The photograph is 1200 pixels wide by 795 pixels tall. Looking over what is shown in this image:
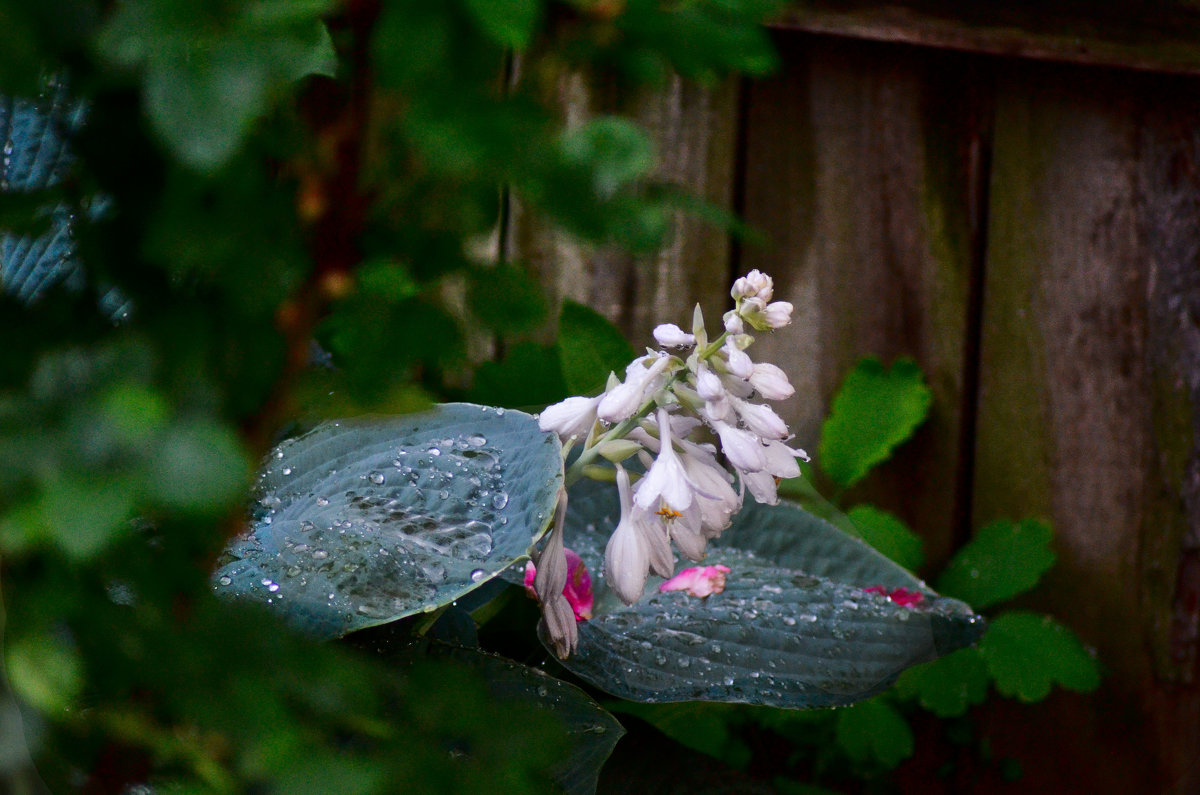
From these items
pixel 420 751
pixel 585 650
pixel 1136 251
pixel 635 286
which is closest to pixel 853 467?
pixel 635 286

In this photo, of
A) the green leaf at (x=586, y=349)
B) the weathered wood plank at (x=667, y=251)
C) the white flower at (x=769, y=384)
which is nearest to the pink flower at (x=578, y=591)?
the white flower at (x=769, y=384)

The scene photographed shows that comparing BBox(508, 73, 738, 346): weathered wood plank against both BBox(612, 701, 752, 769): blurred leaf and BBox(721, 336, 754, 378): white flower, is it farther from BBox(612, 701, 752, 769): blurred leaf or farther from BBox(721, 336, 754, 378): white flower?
BBox(721, 336, 754, 378): white flower

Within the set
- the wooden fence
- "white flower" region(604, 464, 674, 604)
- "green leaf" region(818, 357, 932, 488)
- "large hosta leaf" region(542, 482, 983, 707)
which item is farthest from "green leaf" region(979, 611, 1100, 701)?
"white flower" region(604, 464, 674, 604)

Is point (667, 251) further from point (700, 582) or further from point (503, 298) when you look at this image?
point (503, 298)

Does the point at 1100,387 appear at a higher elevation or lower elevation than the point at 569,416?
lower

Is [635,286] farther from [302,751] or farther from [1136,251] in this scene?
[302,751]

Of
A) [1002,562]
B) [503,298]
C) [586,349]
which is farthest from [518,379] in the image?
[503,298]
